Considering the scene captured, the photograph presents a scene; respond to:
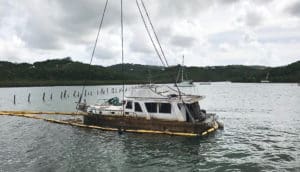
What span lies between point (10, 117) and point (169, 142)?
91.5 feet

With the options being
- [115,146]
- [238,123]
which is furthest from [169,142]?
[238,123]

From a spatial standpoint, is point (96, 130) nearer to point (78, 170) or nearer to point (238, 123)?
point (78, 170)

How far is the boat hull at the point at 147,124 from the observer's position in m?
30.9

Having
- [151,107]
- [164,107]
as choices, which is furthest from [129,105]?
[164,107]

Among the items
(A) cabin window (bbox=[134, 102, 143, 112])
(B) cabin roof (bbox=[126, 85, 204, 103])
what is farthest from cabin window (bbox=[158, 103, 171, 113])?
(A) cabin window (bbox=[134, 102, 143, 112])

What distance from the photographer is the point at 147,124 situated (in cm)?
3219

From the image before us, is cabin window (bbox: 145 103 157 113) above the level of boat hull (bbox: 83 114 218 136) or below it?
above

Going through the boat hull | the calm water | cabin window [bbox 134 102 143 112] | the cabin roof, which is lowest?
the calm water

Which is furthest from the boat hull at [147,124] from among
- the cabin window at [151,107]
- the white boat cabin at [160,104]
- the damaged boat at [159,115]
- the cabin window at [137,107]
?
the cabin window at [151,107]

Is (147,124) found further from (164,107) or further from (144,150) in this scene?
(144,150)

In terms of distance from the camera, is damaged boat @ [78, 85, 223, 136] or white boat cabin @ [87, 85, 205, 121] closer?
damaged boat @ [78, 85, 223, 136]

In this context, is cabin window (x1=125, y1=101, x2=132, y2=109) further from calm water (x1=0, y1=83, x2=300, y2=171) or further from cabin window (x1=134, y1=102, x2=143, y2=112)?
calm water (x1=0, y1=83, x2=300, y2=171)

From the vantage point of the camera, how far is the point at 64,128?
37562mm

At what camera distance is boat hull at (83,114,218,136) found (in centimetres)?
3089
